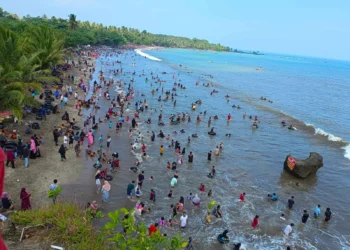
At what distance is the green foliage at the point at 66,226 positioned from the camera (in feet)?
33.2

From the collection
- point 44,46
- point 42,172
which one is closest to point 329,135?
point 42,172

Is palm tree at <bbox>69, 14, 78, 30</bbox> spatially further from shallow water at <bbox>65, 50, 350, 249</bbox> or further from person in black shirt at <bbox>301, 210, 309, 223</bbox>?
person in black shirt at <bbox>301, 210, 309, 223</bbox>

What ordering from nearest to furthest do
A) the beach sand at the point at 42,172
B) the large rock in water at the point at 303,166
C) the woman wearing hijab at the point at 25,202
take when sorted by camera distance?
the woman wearing hijab at the point at 25,202 < the beach sand at the point at 42,172 < the large rock in water at the point at 303,166

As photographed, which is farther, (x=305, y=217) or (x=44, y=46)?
(x=44, y=46)

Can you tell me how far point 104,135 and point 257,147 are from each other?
15.1 meters

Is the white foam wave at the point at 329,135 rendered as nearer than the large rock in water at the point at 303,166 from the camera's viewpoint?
No

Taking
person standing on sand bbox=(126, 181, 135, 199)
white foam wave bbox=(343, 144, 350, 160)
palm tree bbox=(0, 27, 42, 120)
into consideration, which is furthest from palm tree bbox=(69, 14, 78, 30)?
person standing on sand bbox=(126, 181, 135, 199)

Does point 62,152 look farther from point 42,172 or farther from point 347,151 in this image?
point 347,151

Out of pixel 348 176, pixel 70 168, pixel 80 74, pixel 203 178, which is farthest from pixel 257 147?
pixel 80 74

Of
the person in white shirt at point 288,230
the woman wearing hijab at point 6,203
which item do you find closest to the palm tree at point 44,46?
the woman wearing hijab at point 6,203

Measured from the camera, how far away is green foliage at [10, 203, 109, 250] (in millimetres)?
10125

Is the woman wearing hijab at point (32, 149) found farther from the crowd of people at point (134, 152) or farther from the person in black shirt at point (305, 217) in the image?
the person in black shirt at point (305, 217)

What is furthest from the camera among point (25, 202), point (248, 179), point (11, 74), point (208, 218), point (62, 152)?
point (248, 179)

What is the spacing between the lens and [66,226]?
10.5m
